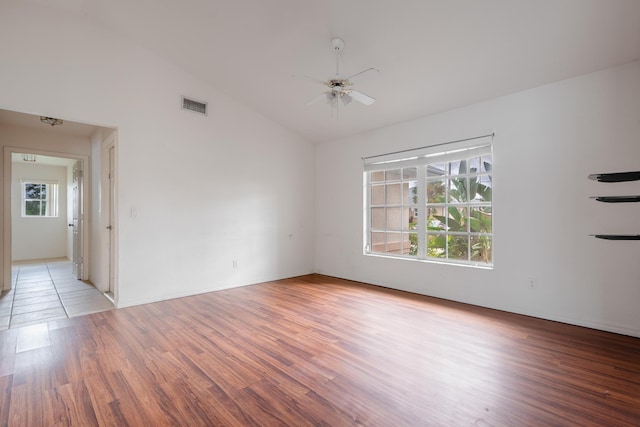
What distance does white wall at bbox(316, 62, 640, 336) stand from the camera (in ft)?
9.86

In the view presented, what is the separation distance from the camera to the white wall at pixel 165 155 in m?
3.38

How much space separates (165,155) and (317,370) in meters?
3.53

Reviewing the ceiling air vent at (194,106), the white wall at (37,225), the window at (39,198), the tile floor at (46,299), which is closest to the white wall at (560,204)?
the ceiling air vent at (194,106)

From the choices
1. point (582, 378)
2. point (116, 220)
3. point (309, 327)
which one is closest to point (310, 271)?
point (309, 327)

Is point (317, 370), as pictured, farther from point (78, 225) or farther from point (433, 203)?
point (78, 225)

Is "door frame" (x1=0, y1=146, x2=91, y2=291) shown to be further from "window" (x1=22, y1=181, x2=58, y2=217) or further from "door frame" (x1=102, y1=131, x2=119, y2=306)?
"window" (x1=22, y1=181, x2=58, y2=217)

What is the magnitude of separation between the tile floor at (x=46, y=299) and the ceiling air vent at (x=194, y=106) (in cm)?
294

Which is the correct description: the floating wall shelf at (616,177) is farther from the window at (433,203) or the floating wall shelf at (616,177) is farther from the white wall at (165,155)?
the white wall at (165,155)

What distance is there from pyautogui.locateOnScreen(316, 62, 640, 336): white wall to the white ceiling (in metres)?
0.25

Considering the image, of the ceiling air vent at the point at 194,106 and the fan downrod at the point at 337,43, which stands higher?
the fan downrod at the point at 337,43

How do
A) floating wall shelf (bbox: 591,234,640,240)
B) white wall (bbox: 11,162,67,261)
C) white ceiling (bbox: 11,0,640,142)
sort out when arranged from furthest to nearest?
1. white wall (bbox: 11,162,67,261)
2. floating wall shelf (bbox: 591,234,640,240)
3. white ceiling (bbox: 11,0,640,142)

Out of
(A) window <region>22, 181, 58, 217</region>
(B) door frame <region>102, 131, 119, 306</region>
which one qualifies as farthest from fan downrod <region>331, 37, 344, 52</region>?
(A) window <region>22, 181, 58, 217</region>

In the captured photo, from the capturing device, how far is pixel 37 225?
314 inches

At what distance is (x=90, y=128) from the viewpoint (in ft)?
16.5
